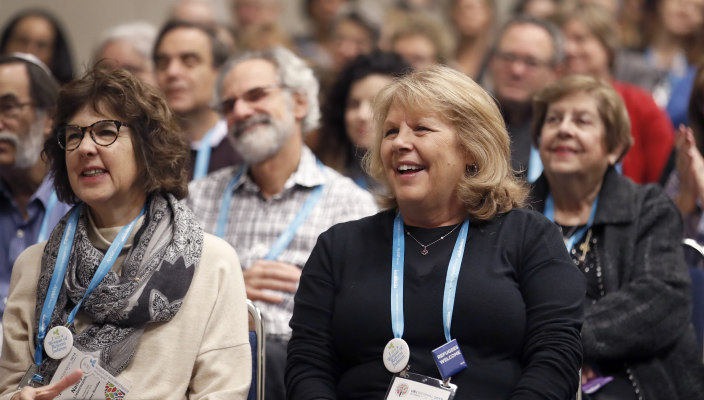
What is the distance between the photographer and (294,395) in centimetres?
277

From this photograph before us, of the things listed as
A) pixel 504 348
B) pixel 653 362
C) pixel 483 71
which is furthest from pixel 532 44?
pixel 504 348

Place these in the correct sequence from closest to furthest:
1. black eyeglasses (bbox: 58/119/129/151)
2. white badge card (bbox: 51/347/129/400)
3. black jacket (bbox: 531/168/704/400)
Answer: white badge card (bbox: 51/347/129/400) → black eyeglasses (bbox: 58/119/129/151) → black jacket (bbox: 531/168/704/400)

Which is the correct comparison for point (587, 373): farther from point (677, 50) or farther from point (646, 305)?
point (677, 50)

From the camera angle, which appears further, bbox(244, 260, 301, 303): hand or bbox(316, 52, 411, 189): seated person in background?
bbox(316, 52, 411, 189): seated person in background

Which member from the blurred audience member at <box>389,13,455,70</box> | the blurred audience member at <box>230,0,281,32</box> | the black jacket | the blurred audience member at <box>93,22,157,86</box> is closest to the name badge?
the black jacket

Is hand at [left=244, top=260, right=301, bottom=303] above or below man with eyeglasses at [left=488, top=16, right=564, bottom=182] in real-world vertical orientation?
below

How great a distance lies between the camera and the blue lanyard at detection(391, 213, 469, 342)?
266cm

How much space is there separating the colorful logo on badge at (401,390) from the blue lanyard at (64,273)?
100cm

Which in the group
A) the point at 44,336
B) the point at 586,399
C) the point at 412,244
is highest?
the point at 412,244

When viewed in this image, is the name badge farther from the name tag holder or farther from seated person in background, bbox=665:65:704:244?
seated person in background, bbox=665:65:704:244

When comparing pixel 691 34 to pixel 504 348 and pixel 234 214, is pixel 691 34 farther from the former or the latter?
pixel 504 348

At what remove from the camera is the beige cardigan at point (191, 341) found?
2797mm

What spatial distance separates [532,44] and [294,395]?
2991mm

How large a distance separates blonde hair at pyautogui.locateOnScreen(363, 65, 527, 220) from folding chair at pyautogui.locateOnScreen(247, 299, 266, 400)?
78cm
